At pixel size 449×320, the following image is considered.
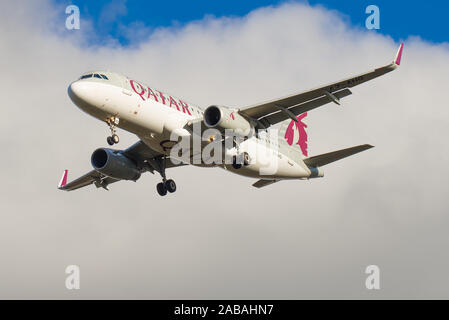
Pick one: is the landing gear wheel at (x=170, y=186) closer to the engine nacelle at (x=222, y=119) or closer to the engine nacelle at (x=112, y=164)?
the engine nacelle at (x=112, y=164)

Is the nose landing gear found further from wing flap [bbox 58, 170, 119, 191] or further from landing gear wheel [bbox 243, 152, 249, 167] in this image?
wing flap [bbox 58, 170, 119, 191]

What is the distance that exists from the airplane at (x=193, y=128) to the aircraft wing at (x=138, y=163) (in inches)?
2.3

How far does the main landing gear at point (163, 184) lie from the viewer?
4678 cm

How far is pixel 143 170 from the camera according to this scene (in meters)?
47.8

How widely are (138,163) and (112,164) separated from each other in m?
2.28

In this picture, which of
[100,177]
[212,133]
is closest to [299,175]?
[212,133]

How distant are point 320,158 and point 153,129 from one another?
460 inches

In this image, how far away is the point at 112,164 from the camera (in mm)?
45562

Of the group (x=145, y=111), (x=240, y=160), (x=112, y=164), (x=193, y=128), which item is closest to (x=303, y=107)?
(x=240, y=160)

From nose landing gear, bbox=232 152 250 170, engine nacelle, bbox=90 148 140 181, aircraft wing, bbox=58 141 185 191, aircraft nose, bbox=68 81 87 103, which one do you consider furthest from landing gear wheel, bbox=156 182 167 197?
aircraft nose, bbox=68 81 87 103

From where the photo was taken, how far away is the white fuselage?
126 feet

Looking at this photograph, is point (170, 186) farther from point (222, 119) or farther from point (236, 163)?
point (222, 119)

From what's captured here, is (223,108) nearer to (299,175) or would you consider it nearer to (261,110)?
(261,110)

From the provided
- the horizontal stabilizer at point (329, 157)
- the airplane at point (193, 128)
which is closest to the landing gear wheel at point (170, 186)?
the airplane at point (193, 128)
